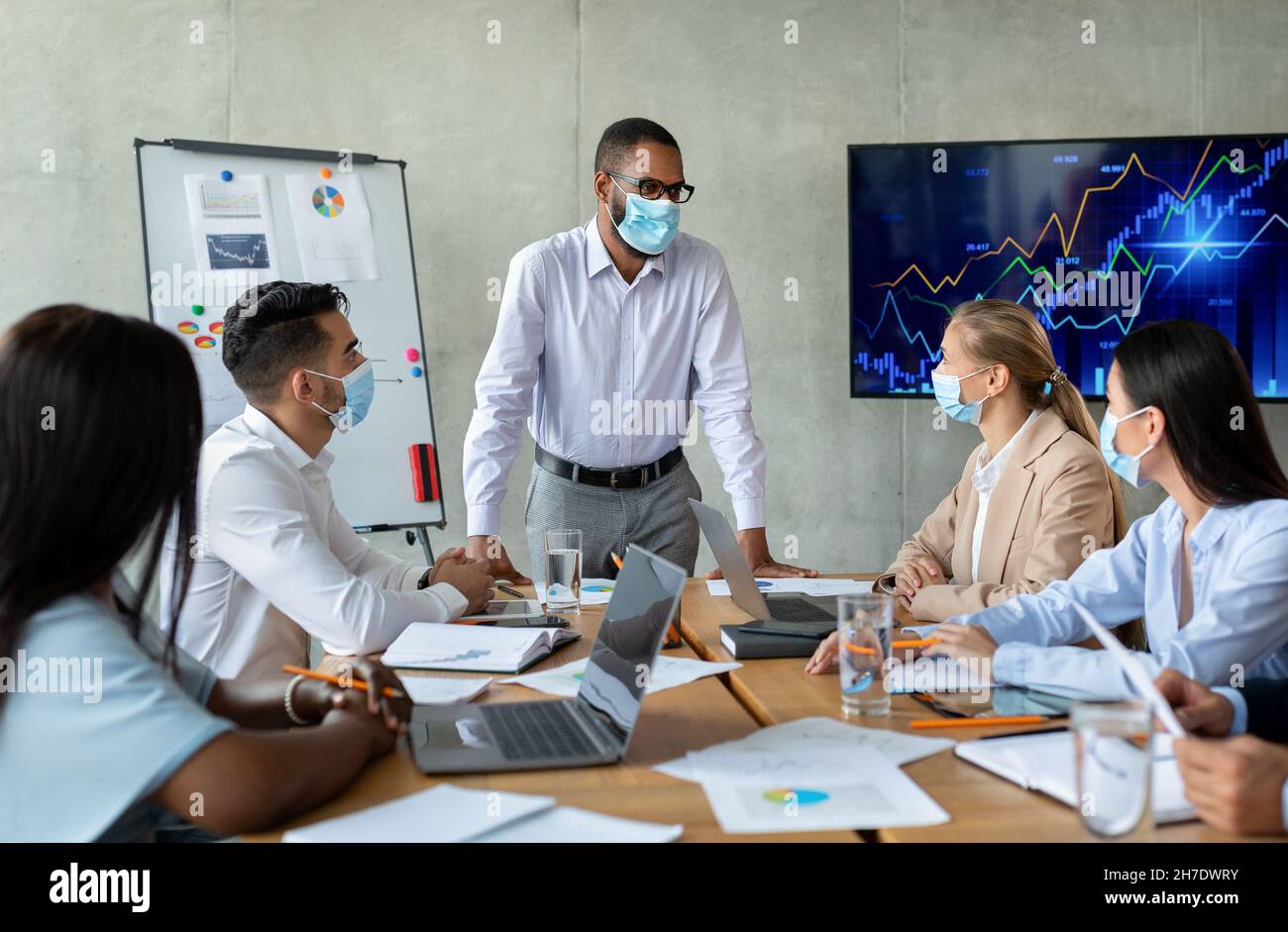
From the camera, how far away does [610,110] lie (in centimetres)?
393

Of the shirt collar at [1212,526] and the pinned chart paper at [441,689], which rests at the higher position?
the shirt collar at [1212,526]

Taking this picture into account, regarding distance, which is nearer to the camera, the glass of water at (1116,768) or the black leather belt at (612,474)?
the glass of water at (1116,768)

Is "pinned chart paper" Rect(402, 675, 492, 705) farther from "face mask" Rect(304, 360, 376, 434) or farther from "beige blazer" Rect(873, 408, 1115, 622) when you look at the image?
"beige blazer" Rect(873, 408, 1115, 622)

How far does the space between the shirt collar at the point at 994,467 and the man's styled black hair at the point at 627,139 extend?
110 cm

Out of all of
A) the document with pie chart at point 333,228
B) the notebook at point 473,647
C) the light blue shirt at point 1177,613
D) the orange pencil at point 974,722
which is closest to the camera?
the orange pencil at point 974,722

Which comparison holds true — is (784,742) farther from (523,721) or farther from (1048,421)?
(1048,421)

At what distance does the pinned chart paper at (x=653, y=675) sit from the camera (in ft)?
5.14

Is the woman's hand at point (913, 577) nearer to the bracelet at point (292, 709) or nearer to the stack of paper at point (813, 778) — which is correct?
the stack of paper at point (813, 778)

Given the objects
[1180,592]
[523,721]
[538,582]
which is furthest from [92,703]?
[1180,592]

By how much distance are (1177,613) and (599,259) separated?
68.0 inches

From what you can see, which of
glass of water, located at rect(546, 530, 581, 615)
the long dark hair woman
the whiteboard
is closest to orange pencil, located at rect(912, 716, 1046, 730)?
the long dark hair woman

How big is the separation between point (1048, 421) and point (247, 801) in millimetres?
1846

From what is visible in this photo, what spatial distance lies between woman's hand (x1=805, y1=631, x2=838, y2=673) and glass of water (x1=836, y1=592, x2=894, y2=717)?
0.17 meters

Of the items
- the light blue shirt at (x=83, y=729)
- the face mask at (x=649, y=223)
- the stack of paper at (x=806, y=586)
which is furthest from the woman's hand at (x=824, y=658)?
the face mask at (x=649, y=223)
